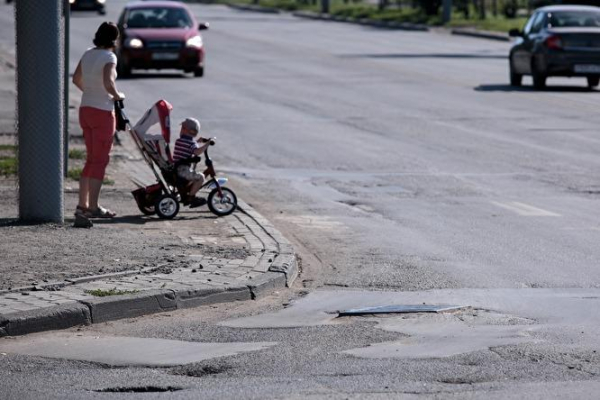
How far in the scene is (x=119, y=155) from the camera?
17484mm

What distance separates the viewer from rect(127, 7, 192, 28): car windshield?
32281 millimetres

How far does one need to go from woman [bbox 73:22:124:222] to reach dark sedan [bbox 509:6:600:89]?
17.1 metres

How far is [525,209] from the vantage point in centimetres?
1330

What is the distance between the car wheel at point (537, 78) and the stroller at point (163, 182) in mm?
16871

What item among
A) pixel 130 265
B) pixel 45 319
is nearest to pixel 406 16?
pixel 130 265

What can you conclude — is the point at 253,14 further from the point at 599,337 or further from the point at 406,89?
the point at 599,337

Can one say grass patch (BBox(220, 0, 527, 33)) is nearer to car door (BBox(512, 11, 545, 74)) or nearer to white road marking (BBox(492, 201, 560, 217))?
car door (BBox(512, 11, 545, 74))

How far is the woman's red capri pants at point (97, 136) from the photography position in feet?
39.7

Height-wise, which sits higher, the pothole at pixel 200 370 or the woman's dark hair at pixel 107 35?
the woman's dark hair at pixel 107 35

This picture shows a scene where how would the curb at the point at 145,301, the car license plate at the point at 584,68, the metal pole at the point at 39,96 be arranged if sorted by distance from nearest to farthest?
the curb at the point at 145,301 → the metal pole at the point at 39,96 → the car license plate at the point at 584,68

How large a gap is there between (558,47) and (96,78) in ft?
56.8

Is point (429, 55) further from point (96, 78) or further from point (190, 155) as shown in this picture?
point (96, 78)

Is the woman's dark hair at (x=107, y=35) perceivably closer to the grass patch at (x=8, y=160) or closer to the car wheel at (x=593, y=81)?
→ the grass patch at (x=8, y=160)

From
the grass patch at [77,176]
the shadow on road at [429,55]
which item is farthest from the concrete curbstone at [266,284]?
the shadow on road at [429,55]
